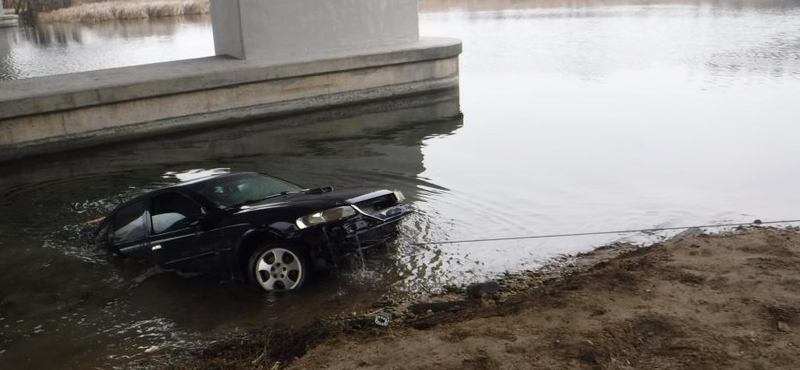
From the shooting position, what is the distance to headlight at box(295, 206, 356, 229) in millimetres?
6930

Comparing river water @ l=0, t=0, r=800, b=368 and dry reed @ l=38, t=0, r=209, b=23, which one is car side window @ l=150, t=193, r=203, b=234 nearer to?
river water @ l=0, t=0, r=800, b=368

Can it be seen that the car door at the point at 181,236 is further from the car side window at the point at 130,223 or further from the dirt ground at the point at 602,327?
the dirt ground at the point at 602,327

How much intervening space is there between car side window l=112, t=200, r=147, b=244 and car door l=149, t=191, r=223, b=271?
25 cm

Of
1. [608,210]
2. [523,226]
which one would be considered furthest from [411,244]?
[608,210]

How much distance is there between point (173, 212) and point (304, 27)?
45.6 ft

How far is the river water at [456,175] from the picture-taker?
287 inches

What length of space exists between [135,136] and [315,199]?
1144 centimetres

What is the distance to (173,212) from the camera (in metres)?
8.09

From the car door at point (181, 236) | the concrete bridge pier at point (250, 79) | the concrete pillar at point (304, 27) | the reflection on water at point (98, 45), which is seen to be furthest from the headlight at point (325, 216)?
the reflection on water at point (98, 45)

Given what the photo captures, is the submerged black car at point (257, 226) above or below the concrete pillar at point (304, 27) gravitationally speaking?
below

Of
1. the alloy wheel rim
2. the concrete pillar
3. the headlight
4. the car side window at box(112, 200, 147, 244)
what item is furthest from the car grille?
the concrete pillar

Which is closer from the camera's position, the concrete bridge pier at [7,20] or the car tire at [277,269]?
the car tire at [277,269]

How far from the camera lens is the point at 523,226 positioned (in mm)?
9648

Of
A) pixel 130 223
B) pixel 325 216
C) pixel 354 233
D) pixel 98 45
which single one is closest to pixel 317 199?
pixel 325 216
